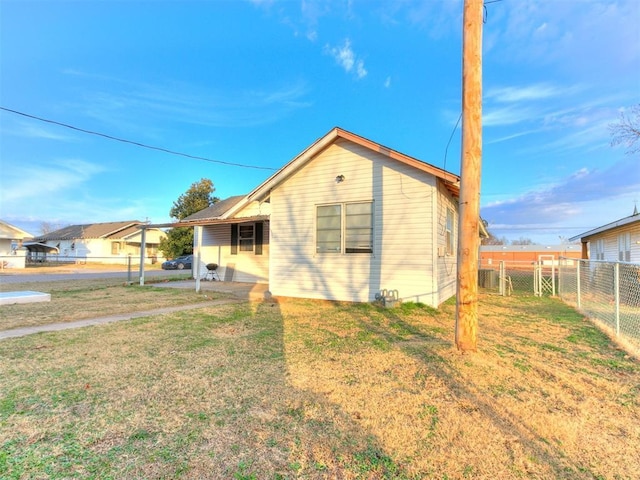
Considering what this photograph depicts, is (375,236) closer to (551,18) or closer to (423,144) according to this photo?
(551,18)

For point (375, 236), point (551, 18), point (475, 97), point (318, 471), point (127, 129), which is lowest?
point (318, 471)

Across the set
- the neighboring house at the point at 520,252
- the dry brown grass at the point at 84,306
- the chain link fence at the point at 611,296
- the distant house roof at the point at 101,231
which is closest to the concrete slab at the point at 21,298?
the dry brown grass at the point at 84,306

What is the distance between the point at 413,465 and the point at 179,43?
15.2 m

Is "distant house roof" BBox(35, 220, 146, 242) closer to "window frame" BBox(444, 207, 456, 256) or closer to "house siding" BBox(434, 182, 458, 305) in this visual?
"window frame" BBox(444, 207, 456, 256)

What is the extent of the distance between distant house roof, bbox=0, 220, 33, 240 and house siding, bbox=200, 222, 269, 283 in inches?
902

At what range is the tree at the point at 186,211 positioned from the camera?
3350 cm

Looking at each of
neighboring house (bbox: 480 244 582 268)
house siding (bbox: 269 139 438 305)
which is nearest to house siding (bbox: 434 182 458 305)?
house siding (bbox: 269 139 438 305)

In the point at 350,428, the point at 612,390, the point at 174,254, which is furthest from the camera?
the point at 174,254

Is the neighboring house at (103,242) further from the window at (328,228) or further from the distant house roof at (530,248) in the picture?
the distant house roof at (530,248)

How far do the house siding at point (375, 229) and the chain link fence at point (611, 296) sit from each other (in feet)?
11.5

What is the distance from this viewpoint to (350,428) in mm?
2654

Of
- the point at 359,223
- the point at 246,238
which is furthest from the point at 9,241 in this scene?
the point at 359,223

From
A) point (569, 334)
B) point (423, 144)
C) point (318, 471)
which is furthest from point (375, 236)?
point (423, 144)

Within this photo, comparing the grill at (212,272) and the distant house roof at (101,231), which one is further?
the distant house roof at (101,231)
